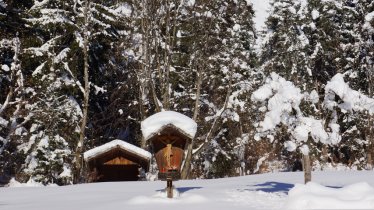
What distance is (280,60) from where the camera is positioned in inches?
1372

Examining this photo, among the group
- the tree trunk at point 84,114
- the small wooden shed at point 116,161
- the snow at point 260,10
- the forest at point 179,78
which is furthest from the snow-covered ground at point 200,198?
the snow at point 260,10

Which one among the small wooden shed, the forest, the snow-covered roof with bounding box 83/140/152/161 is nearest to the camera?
the forest

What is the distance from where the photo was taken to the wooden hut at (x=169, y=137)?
1248 centimetres

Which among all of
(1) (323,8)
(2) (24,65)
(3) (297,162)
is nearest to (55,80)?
(2) (24,65)

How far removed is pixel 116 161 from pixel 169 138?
1118 cm

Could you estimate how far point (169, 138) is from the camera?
12.8 meters

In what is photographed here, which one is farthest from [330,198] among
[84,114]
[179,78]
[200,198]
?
[179,78]

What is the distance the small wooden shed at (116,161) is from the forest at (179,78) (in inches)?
47.7

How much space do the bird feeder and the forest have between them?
2.57m

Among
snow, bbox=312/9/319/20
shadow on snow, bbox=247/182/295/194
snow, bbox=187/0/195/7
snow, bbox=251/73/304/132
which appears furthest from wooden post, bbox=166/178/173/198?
snow, bbox=312/9/319/20

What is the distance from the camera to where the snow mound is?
8.94 metres

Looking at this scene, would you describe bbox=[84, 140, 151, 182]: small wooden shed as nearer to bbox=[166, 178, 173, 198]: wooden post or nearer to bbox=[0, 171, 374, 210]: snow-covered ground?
bbox=[0, 171, 374, 210]: snow-covered ground

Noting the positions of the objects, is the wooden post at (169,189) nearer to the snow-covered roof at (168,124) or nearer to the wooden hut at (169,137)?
the wooden hut at (169,137)

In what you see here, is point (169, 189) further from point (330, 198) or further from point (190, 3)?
point (190, 3)
